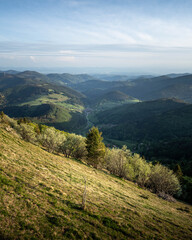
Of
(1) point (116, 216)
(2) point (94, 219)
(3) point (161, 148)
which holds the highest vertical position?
(2) point (94, 219)

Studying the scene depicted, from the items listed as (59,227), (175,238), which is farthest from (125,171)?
(59,227)

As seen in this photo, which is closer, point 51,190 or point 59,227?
point 59,227

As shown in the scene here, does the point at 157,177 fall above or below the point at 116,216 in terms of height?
below

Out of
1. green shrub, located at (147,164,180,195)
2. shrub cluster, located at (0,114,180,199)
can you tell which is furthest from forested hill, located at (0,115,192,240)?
green shrub, located at (147,164,180,195)

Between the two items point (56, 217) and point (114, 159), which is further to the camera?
point (114, 159)

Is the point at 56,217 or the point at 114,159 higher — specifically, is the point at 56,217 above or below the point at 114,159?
above

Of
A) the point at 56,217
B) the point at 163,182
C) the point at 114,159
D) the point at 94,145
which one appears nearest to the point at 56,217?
the point at 56,217

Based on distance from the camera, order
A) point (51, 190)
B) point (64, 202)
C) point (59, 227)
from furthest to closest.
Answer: point (51, 190) < point (64, 202) < point (59, 227)

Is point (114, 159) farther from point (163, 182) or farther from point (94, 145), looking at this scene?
point (163, 182)

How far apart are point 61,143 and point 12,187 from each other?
3896cm

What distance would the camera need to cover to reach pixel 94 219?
15.1 metres

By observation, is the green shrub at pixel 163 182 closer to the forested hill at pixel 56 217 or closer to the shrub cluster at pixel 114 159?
the shrub cluster at pixel 114 159

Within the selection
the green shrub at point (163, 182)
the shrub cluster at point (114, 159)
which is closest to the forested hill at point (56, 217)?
the shrub cluster at point (114, 159)

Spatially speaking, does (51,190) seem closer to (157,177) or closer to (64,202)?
(64,202)
